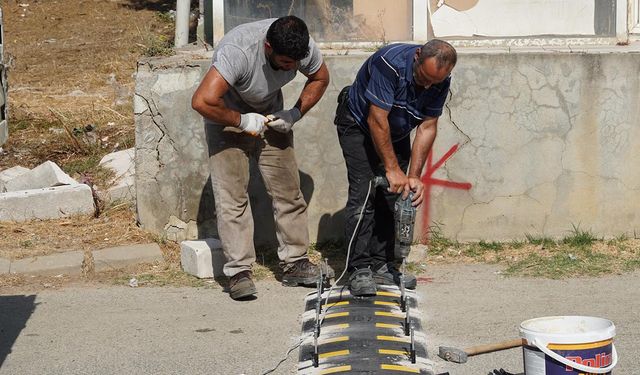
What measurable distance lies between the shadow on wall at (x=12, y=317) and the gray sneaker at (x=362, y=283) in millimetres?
2116

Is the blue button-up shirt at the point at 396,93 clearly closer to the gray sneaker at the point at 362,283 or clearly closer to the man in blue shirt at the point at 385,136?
the man in blue shirt at the point at 385,136

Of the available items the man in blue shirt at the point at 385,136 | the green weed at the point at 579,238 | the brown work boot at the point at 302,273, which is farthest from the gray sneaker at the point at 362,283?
the green weed at the point at 579,238

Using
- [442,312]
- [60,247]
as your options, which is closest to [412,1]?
[442,312]

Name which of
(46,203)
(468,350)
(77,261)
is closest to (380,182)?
(468,350)

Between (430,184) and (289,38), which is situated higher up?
(289,38)

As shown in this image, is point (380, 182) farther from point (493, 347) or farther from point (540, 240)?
point (540, 240)

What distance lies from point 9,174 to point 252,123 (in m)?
3.58

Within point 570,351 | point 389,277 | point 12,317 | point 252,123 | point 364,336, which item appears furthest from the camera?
point 389,277

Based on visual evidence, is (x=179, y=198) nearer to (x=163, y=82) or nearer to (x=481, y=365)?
(x=163, y=82)

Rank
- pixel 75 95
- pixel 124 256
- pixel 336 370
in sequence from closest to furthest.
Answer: pixel 336 370 < pixel 124 256 < pixel 75 95

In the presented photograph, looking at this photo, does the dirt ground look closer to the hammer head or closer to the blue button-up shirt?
the blue button-up shirt

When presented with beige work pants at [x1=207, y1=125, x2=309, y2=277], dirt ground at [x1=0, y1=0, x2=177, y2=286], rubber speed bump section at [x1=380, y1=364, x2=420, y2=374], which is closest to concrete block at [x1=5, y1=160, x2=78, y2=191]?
dirt ground at [x1=0, y1=0, x2=177, y2=286]

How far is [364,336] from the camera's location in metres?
5.82

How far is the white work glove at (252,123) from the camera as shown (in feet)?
21.3
